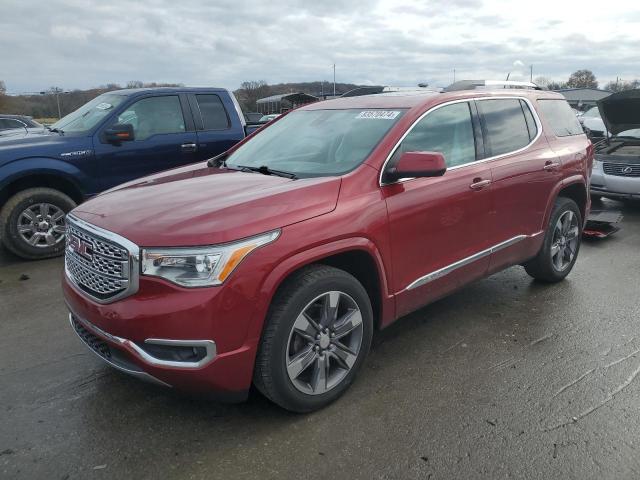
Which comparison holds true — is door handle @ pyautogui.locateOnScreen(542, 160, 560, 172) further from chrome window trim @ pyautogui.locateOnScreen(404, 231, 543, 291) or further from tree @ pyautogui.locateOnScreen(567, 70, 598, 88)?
tree @ pyautogui.locateOnScreen(567, 70, 598, 88)

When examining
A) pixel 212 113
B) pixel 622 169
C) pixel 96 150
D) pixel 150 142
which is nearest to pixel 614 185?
pixel 622 169

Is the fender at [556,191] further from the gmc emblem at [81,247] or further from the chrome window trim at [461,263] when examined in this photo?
the gmc emblem at [81,247]

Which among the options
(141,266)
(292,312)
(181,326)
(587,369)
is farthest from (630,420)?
(141,266)

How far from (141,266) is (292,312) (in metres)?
0.77

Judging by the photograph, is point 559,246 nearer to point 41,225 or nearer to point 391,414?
point 391,414

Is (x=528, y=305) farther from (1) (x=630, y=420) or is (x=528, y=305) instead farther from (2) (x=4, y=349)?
(2) (x=4, y=349)

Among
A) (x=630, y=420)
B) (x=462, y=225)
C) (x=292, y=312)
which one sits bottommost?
(x=630, y=420)

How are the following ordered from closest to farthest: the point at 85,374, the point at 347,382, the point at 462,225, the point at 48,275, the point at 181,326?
the point at 181,326, the point at 347,382, the point at 85,374, the point at 462,225, the point at 48,275

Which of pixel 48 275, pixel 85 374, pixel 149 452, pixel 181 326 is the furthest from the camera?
pixel 48 275

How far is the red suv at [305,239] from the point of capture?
2434 mm

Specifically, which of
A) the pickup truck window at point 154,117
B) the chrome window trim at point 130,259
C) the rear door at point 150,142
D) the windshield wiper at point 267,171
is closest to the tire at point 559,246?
the windshield wiper at point 267,171

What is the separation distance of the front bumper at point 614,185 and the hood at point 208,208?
22.7ft

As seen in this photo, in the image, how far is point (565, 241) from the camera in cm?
493

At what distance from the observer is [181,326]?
7.80 feet
